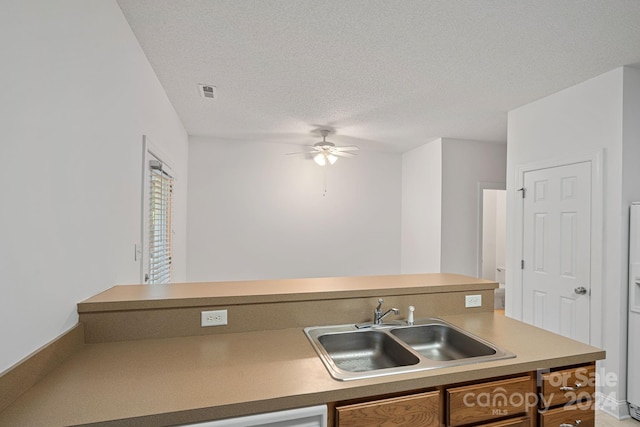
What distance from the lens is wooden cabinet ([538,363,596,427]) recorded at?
1229 mm

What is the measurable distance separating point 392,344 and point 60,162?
5.03ft

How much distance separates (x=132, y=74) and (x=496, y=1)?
212cm

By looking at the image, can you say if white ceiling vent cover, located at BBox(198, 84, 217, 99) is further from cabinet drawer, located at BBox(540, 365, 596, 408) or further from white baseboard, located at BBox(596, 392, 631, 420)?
white baseboard, located at BBox(596, 392, 631, 420)

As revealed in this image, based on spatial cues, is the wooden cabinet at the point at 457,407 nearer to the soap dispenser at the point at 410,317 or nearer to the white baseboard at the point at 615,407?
the soap dispenser at the point at 410,317

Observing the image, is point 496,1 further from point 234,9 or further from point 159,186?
→ point 159,186

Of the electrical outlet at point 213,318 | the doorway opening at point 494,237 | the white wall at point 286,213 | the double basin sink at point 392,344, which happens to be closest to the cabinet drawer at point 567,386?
the double basin sink at point 392,344

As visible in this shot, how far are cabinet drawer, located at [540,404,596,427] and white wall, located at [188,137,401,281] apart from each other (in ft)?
12.0

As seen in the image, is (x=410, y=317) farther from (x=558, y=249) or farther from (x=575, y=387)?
(x=558, y=249)

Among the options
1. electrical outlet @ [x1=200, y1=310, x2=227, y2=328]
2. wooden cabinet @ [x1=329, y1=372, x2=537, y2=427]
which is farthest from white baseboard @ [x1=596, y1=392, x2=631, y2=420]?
electrical outlet @ [x1=200, y1=310, x2=227, y2=328]

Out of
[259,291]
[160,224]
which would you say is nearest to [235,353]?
[259,291]

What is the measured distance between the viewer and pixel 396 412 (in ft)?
3.45

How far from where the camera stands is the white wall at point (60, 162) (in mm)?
897

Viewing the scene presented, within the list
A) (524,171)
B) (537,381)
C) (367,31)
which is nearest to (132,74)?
(367,31)

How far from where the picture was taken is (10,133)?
2.91 feet
